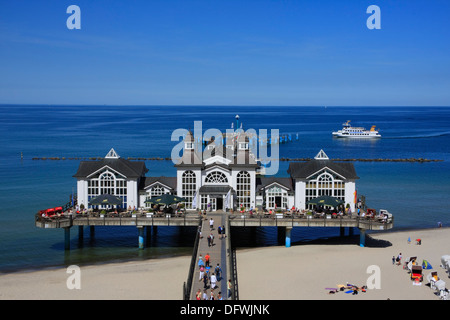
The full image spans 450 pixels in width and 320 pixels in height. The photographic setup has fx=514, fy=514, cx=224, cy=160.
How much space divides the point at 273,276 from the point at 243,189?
1175 centimetres

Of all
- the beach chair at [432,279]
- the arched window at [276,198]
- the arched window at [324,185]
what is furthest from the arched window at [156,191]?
the beach chair at [432,279]

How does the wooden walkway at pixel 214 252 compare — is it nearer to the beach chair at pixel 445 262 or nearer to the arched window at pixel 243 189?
the arched window at pixel 243 189

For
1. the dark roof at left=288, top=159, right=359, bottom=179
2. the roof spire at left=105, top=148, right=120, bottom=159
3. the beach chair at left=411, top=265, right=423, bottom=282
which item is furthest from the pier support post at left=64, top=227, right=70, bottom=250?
the beach chair at left=411, top=265, right=423, bottom=282

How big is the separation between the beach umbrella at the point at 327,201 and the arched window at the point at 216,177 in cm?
766

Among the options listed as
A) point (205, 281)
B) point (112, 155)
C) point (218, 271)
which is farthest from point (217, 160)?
point (205, 281)

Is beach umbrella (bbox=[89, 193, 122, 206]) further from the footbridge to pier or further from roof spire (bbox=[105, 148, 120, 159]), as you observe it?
roof spire (bbox=[105, 148, 120, 159])

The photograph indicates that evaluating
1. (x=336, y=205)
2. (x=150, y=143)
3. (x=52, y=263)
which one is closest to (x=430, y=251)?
(x=336, y=205)

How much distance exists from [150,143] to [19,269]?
101716 mm

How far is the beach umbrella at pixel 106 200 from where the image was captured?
40.9 metres

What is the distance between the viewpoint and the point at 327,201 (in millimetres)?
41250

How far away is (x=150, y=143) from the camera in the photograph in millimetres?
137250

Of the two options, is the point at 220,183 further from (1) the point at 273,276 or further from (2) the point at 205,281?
(2) the point at 205,281

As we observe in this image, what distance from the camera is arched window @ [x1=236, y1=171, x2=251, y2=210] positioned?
43.9 meters
